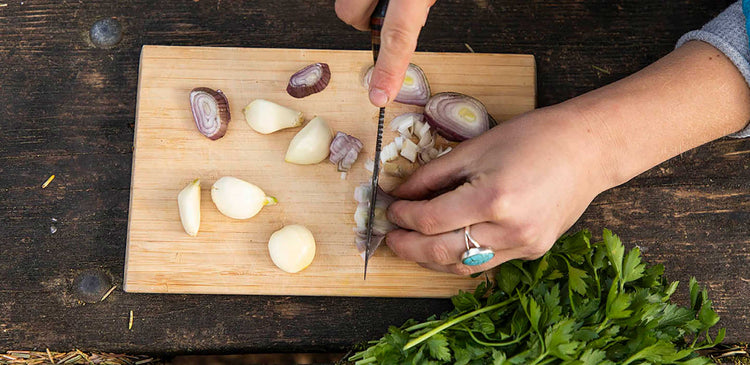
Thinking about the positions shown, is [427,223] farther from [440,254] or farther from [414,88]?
[414,88]

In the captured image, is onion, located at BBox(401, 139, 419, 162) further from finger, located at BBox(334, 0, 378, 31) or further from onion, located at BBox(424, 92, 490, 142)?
finger, located at BBox(334, 0, 378, 31)

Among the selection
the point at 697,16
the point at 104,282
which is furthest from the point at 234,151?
the point at 697,16

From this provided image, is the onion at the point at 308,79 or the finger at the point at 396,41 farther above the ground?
the finger at the point at 396,41

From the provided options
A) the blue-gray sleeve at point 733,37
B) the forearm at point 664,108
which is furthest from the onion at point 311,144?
the blue-gray sleeve at point 733,37

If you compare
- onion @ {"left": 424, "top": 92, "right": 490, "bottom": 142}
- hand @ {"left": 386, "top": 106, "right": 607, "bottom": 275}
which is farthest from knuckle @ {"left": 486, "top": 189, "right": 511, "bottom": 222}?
onion @ {"left": 424, "top": 92, "right": 490, "bottom": 142}

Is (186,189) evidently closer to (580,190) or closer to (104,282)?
(104,282)

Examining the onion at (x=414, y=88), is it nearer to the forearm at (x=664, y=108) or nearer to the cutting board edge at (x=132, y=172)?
the forearm at (x=664, y=108)
